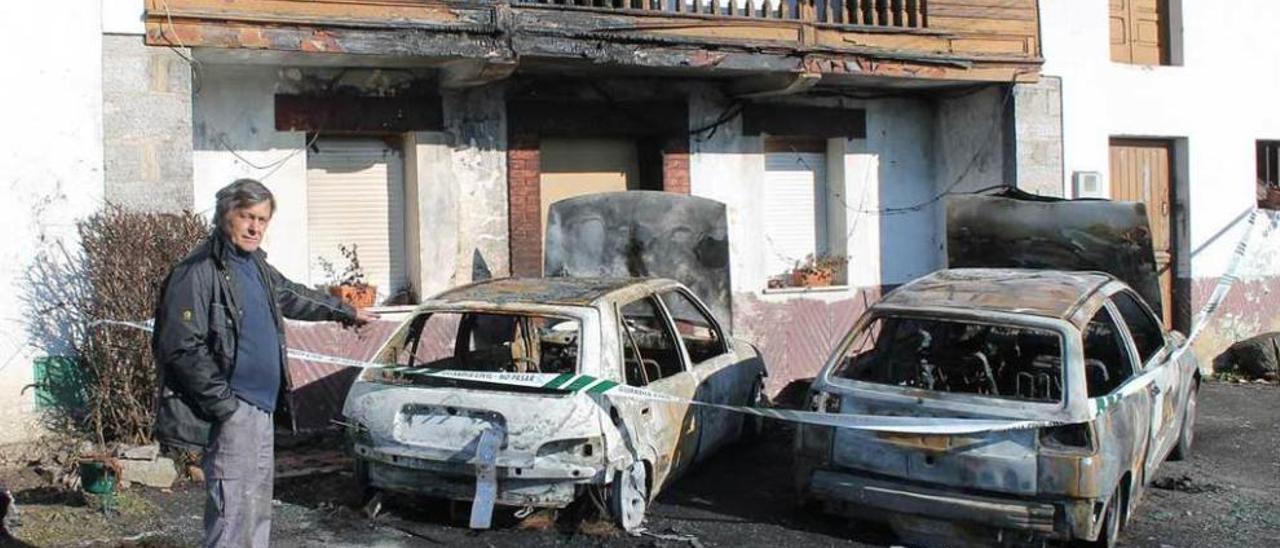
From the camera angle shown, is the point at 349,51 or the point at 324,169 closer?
the point at 349,51

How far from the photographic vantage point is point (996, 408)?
6332mm

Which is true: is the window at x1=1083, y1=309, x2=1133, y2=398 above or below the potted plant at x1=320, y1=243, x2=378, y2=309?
below

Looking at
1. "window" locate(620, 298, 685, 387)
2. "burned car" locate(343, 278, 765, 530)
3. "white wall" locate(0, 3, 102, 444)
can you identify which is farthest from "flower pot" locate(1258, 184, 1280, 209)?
"white wall" locate(0, 3, 102, 444)

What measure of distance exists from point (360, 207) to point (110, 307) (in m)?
2.98

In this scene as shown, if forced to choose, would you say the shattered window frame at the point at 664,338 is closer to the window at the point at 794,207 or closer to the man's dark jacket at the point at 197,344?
the man's dark jacket at the point at 197,344

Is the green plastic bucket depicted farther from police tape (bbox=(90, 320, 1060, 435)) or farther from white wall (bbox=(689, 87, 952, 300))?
white wall (bbox=(689, 87, 952, 300))

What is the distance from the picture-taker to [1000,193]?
39.7ft

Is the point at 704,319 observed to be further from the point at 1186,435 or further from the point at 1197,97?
the point at 1197,97

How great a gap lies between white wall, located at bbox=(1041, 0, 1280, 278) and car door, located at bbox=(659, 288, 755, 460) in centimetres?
607

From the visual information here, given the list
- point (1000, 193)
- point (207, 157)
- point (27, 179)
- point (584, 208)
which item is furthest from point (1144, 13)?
point (27, 179)

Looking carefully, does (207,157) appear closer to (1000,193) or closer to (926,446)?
(926,446)

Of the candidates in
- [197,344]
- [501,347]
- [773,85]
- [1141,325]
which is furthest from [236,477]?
[773,85]

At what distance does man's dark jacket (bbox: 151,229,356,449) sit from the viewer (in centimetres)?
468

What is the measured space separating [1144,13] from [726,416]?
9005mm
